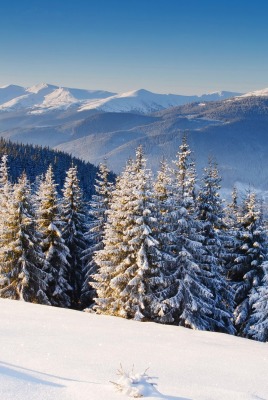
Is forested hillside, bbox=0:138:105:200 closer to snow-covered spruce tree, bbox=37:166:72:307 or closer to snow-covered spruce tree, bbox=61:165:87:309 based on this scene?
snow-covered spruce tree, bbox=61:165:87:309

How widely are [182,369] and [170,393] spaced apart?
7.03 ft

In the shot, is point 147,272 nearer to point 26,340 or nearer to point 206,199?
point 206,199

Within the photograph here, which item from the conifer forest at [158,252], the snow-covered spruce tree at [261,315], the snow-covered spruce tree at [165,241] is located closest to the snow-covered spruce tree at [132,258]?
the conifer forest at [158,252]

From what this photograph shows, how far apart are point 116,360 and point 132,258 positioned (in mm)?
14581

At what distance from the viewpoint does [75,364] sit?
26.1ft

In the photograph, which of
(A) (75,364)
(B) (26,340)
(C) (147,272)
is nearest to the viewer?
(A) (75,364)

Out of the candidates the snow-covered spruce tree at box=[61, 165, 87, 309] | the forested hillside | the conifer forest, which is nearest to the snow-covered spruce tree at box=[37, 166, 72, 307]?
the conifer forest

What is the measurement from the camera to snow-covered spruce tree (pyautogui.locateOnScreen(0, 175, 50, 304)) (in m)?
26.6

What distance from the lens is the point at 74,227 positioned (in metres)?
32.2

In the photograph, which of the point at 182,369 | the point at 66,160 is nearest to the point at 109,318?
the point at 182,369

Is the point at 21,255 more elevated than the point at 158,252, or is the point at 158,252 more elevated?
the point at 158,252

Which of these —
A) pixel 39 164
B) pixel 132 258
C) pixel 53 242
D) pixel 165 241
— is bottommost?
pixel 39 164

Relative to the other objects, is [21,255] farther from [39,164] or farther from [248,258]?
[39,164]

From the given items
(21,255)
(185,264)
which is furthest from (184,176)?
(21,255)
